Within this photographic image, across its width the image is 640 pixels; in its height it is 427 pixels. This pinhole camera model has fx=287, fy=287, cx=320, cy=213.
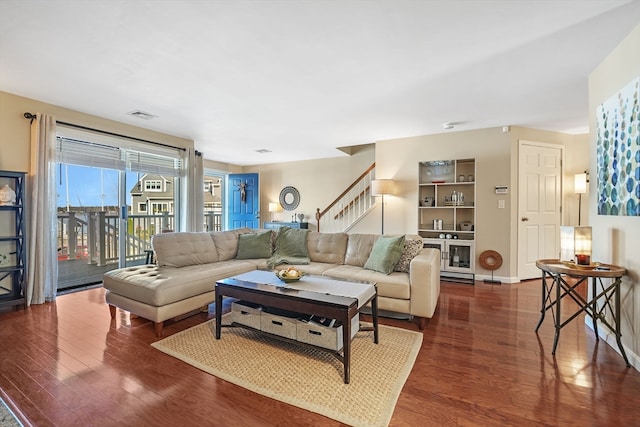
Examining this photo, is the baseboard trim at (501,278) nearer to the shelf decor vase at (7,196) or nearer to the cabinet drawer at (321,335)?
the cabinet drawer at (321,335)

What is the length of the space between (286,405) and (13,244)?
3886 millimetres

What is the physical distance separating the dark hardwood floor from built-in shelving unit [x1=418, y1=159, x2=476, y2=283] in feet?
5.82

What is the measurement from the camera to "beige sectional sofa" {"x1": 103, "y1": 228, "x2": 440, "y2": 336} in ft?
8.66

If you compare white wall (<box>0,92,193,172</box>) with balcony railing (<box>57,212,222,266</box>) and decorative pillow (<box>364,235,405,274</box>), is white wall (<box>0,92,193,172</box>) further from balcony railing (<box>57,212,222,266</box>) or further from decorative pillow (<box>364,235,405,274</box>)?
decorative pillow (<box>364,235,405,274</box>)

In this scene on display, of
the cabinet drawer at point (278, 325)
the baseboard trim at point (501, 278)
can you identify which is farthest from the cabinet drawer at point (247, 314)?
the baseboard trim at point (501, 278)

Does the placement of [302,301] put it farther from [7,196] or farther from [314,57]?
[7,196]

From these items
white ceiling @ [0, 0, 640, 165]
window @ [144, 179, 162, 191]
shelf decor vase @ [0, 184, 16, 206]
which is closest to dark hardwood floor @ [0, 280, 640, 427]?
shelf decor vase @ [0, 184, 16, 206]

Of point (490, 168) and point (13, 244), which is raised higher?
point (490, 168)

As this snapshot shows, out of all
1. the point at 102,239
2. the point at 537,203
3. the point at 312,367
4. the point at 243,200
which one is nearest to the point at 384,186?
the point at 537,203

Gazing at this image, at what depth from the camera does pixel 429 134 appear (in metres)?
4.94

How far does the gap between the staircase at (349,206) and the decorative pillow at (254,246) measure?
2.33 metres

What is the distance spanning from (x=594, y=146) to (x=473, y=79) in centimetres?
126

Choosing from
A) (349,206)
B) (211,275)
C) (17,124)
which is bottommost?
(211,275)

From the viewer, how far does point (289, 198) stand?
760 cm
